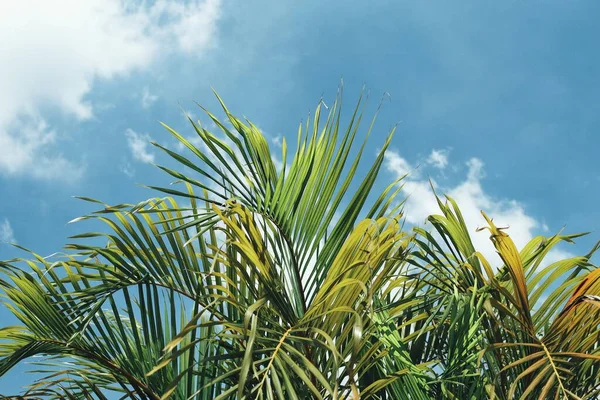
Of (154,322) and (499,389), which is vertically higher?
(154,322)

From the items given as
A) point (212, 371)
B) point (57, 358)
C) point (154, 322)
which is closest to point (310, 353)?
point (212, 371)

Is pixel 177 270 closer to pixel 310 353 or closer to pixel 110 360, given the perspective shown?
pixel 110 360

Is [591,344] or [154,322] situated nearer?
[591,344]

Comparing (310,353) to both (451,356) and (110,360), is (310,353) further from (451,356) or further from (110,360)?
(110,360)

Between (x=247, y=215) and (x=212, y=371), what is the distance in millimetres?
468

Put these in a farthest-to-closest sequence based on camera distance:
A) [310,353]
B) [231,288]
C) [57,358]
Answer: [57,358] → [231,288] → [310,353]

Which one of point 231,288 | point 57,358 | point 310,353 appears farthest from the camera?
point 57,358

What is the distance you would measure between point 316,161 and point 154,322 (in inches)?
28.1

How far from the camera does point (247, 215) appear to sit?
185cm

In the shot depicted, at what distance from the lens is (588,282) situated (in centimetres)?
184

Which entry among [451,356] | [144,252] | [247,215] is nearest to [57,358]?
[144,252]

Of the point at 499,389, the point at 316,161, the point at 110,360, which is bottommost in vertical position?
the point at 499,389

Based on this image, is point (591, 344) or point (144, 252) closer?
point (591, 344)

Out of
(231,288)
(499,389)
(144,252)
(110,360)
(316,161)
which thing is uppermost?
(316,161)
